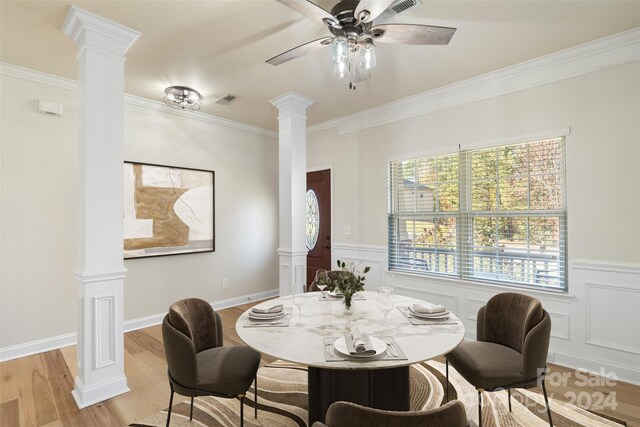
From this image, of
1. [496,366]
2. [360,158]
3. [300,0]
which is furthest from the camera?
[360,158]

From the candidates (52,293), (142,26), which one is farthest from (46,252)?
(142,26)

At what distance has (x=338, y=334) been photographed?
1.73m

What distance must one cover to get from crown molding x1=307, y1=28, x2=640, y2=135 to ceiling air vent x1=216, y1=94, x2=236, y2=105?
1651 millimetres

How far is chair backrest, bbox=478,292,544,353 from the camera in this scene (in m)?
1.93

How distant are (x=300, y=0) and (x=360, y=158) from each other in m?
2.97

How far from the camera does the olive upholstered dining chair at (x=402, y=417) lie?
94cm

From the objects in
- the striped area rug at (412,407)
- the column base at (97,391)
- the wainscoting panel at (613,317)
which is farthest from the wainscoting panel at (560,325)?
the column base at (97,391)

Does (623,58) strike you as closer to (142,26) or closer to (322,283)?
(322,283)

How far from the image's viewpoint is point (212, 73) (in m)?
3.25

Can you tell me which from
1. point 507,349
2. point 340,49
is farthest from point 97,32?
point 507,349

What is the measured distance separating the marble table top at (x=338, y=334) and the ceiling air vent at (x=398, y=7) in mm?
1970

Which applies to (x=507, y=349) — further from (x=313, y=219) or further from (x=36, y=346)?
(x=36, y=346)

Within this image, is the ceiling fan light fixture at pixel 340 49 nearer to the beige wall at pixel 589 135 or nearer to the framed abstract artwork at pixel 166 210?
the beige wall at pixel 589 135

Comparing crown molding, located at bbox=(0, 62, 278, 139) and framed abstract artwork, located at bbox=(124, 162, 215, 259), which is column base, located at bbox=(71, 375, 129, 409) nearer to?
framed abstract artwork, located at bbox=(124, 162, 215, 259)
